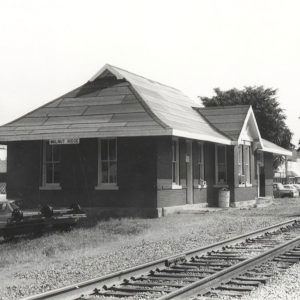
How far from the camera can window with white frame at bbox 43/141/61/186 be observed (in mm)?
20453

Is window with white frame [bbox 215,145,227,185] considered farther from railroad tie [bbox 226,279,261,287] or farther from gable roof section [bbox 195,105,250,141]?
railroad tie [bbox 226,279,261,287]

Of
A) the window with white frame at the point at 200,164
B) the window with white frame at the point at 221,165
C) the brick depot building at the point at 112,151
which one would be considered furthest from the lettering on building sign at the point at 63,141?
the window with white frame at the point at 221,165

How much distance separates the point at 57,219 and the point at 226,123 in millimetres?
13177

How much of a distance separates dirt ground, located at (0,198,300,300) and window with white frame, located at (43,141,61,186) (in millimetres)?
3886

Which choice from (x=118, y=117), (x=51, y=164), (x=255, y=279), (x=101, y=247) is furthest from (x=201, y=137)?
(x=255, y=279)

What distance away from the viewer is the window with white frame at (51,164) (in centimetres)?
2045

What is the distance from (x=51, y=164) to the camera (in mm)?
20531

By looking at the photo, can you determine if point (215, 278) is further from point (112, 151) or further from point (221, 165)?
point (221, 165)

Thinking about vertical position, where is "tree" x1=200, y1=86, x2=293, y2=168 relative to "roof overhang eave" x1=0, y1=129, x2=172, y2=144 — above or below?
above

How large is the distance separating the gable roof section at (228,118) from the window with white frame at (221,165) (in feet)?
2.71

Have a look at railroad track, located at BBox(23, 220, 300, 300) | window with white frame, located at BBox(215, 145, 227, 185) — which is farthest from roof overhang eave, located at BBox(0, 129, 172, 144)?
window with white frame, located at BBox(215, 145, 227, 185)

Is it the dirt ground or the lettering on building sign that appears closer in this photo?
the dirt ground

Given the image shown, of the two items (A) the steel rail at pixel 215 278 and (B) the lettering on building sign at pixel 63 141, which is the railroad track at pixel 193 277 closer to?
(A) the steel rail at pixel 215 278

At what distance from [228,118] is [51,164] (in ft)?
31.0
